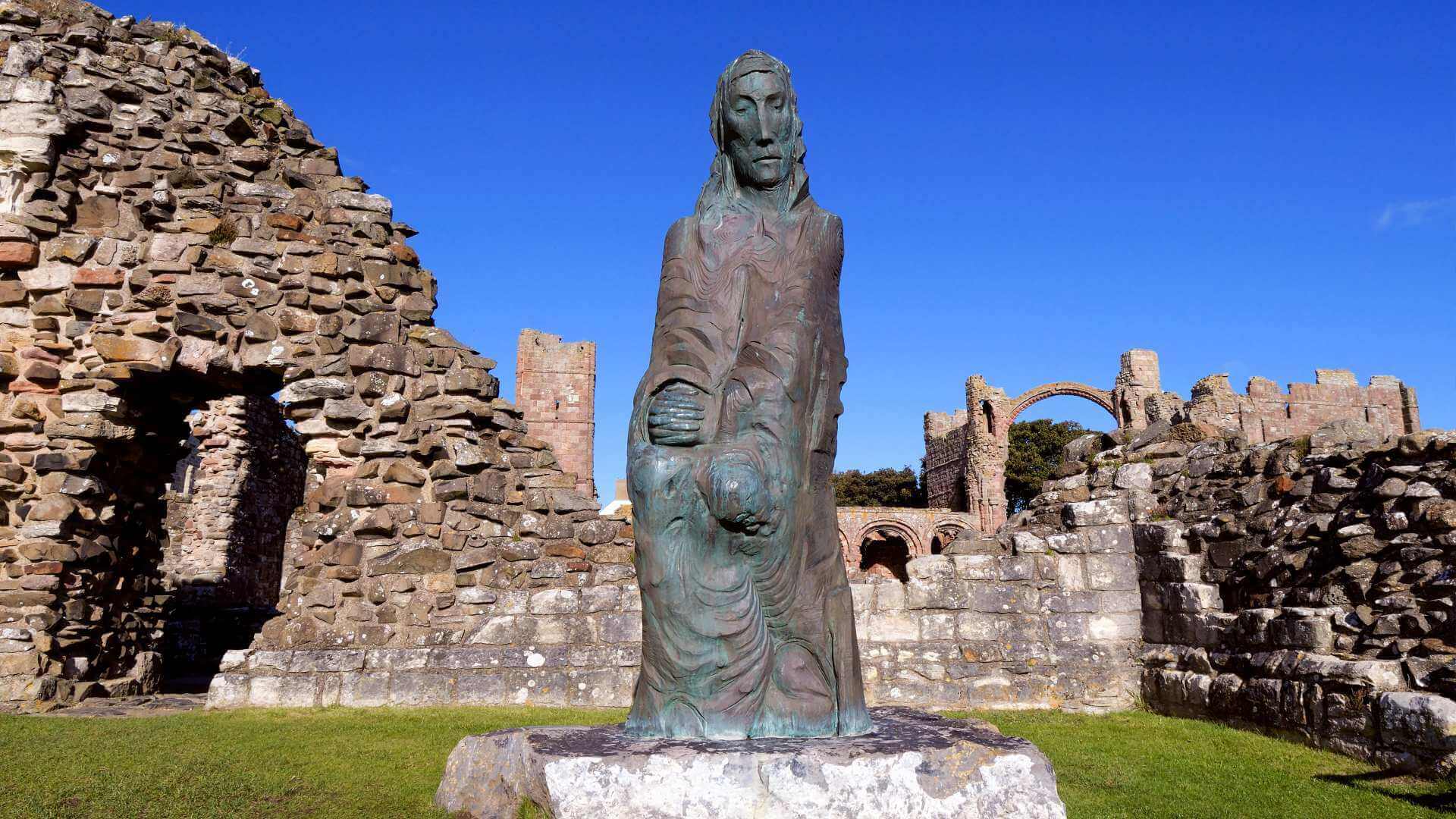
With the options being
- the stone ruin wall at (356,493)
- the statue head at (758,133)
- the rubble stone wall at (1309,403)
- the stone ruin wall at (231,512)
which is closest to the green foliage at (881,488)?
the rubble stone wall at (1309,403)

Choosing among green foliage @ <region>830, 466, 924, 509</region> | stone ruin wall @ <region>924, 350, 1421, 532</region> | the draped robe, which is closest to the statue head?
the draped robe

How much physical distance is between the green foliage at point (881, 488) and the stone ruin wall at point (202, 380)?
149 ft

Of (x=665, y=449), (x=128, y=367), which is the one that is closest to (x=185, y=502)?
(x=128, y=367)

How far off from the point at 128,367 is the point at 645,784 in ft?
25.6

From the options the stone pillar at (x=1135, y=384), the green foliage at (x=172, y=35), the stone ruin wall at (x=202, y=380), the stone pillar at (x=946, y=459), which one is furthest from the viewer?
the stone pillar at (x=946, y=459)

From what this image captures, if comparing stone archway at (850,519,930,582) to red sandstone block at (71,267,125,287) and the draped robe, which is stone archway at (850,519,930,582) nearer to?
red sandstone block at (71,267,125,287)

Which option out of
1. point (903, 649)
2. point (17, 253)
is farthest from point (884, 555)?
point (17, 253)

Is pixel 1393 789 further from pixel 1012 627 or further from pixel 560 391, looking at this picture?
pixel 560 391

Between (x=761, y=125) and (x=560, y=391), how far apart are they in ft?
88.6

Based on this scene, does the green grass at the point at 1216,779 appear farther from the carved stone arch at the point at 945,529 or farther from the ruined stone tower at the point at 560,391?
the carved stone arch at the point at 945,529

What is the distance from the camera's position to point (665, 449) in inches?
127

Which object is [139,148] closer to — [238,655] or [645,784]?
[238,655]

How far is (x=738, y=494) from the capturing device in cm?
305

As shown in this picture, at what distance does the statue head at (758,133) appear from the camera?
3.48m
